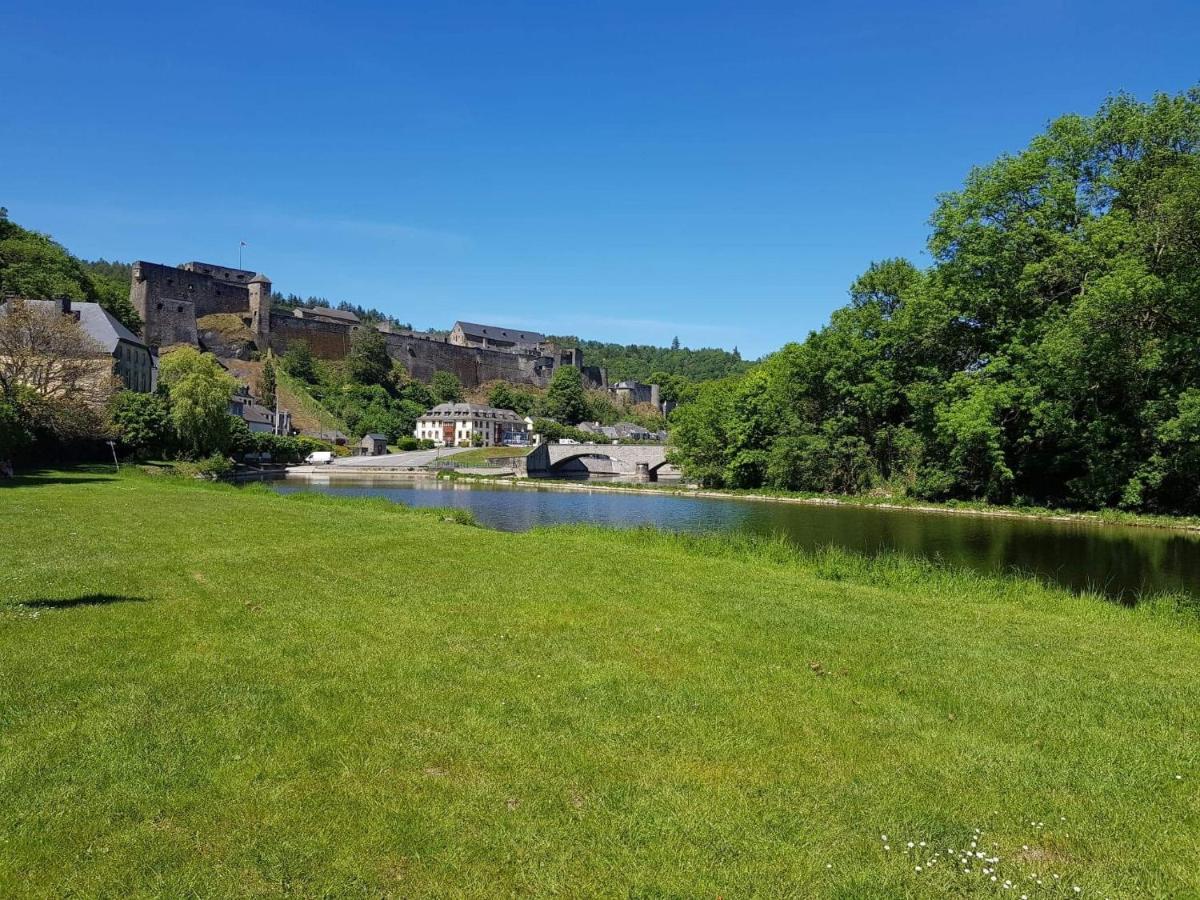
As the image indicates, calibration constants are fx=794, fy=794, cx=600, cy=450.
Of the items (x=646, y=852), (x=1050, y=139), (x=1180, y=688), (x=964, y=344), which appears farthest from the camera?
(x=964, y=344)

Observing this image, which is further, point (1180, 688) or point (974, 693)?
point (1180, 688)

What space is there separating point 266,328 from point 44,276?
31508 mm

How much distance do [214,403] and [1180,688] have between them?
44.9m

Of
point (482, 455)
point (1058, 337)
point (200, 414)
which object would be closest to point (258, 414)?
point (482, 455)

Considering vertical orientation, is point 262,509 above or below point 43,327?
below

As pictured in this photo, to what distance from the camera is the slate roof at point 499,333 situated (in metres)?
124

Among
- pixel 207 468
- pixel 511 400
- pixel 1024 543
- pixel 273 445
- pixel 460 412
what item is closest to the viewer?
pixel 1024 543

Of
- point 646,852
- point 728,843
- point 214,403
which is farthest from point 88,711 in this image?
point 214,403

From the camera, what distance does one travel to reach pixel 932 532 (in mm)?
25562

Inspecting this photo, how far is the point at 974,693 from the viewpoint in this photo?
6266mm

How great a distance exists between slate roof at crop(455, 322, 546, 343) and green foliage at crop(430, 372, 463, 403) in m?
19.1

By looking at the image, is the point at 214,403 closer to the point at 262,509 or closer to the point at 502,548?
the point at 262,509

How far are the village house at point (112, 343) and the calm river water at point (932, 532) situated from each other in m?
20.2

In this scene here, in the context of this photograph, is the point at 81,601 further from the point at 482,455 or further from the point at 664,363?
the point at 664,363
